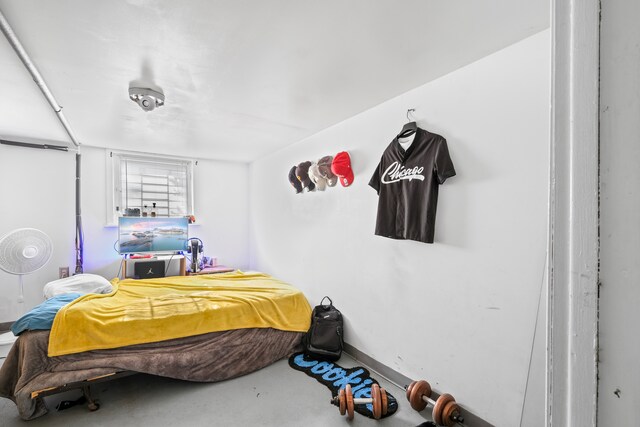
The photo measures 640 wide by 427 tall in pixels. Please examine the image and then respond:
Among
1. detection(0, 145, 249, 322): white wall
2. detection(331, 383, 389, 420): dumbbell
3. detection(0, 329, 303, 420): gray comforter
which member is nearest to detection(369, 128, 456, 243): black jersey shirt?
detection(331, 383, 389, 420): dumbbell

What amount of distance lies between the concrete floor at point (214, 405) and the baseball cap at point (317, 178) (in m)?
1.81

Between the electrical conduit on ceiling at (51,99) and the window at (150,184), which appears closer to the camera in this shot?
the electrical conduit on ceiling at (51,99)

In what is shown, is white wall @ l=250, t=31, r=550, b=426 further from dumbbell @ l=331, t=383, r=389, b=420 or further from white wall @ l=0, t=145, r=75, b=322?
white wall @ l=0, t=145, r=75, b=322

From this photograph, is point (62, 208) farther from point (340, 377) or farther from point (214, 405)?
point (340, 377)

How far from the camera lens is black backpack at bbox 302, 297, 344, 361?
282 centimetres

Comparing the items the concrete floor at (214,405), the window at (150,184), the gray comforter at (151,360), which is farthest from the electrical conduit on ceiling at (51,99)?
the concrete floor at (214,405)

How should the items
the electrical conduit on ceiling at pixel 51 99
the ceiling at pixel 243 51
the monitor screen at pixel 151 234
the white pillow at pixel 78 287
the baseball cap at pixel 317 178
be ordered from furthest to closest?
the monitor screen at pixel 151 234 → the baseball cap at pixel 317 178 → the white pillow at pixel 78 287 → the electrical conduit on ceiling at pixel 51 99 → the ceiling at pixel 243 51

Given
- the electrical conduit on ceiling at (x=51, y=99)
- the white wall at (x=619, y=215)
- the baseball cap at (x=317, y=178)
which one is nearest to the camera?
the white wall at (x=619, y=215)

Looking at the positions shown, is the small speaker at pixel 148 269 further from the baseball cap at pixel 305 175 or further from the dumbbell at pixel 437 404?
the dumbbell at pixel 437 404

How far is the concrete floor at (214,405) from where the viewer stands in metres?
2.00

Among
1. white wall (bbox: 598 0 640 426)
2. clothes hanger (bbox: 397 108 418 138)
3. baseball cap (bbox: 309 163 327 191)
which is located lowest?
white wall (bbox: 598 0 640 426)

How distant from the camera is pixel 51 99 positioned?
2.41m

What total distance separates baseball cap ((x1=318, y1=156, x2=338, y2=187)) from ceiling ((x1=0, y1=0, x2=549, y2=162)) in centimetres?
43

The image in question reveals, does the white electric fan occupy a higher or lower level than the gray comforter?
higher
